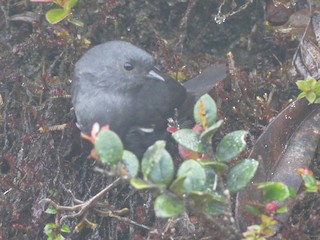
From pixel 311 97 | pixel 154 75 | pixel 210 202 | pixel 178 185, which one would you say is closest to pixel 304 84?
pixel 311 97

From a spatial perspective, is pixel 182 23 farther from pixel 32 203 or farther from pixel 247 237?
pixel 247 237

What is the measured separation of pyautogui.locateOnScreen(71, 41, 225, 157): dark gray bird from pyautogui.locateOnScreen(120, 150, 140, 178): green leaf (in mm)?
1184

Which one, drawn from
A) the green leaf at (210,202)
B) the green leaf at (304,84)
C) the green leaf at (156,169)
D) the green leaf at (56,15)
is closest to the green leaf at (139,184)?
the green leaf at (156,169)

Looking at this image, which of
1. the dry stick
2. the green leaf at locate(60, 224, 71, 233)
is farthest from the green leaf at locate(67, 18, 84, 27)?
the green leaf at locate(60, 224, 71, 233)

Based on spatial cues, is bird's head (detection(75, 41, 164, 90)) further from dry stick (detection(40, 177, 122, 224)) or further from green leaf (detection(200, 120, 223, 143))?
green leaf (detection(200, 120, 223, 143))

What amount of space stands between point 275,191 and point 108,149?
26.2 inches

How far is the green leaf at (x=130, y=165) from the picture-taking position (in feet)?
7.49

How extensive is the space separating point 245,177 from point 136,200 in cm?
112

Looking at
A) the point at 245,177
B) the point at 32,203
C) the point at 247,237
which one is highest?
the point at 245,177

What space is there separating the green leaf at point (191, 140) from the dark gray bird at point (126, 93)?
1029mm

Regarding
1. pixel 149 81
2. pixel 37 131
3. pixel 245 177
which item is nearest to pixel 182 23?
pixel 149 81

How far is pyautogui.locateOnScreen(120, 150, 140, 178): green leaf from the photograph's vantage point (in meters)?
2.28

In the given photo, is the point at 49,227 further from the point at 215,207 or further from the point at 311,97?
the point at 311,97

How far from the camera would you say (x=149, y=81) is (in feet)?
12.2
